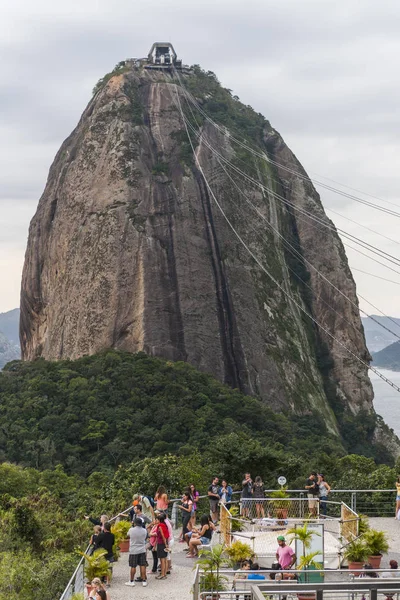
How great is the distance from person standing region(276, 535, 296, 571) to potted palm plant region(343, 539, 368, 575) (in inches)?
65.1

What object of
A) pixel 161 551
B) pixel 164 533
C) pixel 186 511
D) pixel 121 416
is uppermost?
pixel 121 416

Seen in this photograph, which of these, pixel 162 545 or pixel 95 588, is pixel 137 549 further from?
pixel 95 588

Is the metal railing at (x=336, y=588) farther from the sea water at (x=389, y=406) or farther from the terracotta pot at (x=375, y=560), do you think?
the sea water at (x=389, y=406)

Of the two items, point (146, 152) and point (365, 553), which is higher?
point (146, 152)

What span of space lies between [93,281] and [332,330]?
1692cm

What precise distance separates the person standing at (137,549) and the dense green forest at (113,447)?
11.0 feet

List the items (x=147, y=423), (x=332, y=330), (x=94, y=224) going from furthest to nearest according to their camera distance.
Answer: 1. (x=332, y=330)
2. (x=94, y=224)
3. (x=147, y=423)

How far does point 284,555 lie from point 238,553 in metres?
1.09

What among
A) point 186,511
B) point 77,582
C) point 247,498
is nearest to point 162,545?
point 77,582

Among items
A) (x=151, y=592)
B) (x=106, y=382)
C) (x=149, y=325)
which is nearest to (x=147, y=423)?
(x=106, y=382)

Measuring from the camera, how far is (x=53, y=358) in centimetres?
6244

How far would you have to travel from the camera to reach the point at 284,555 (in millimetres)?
17406

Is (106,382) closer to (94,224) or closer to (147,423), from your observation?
(147,423)

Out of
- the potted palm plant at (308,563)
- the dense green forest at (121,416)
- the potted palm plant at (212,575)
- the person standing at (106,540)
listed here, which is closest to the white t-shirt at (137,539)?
the person standing at (106,540)
